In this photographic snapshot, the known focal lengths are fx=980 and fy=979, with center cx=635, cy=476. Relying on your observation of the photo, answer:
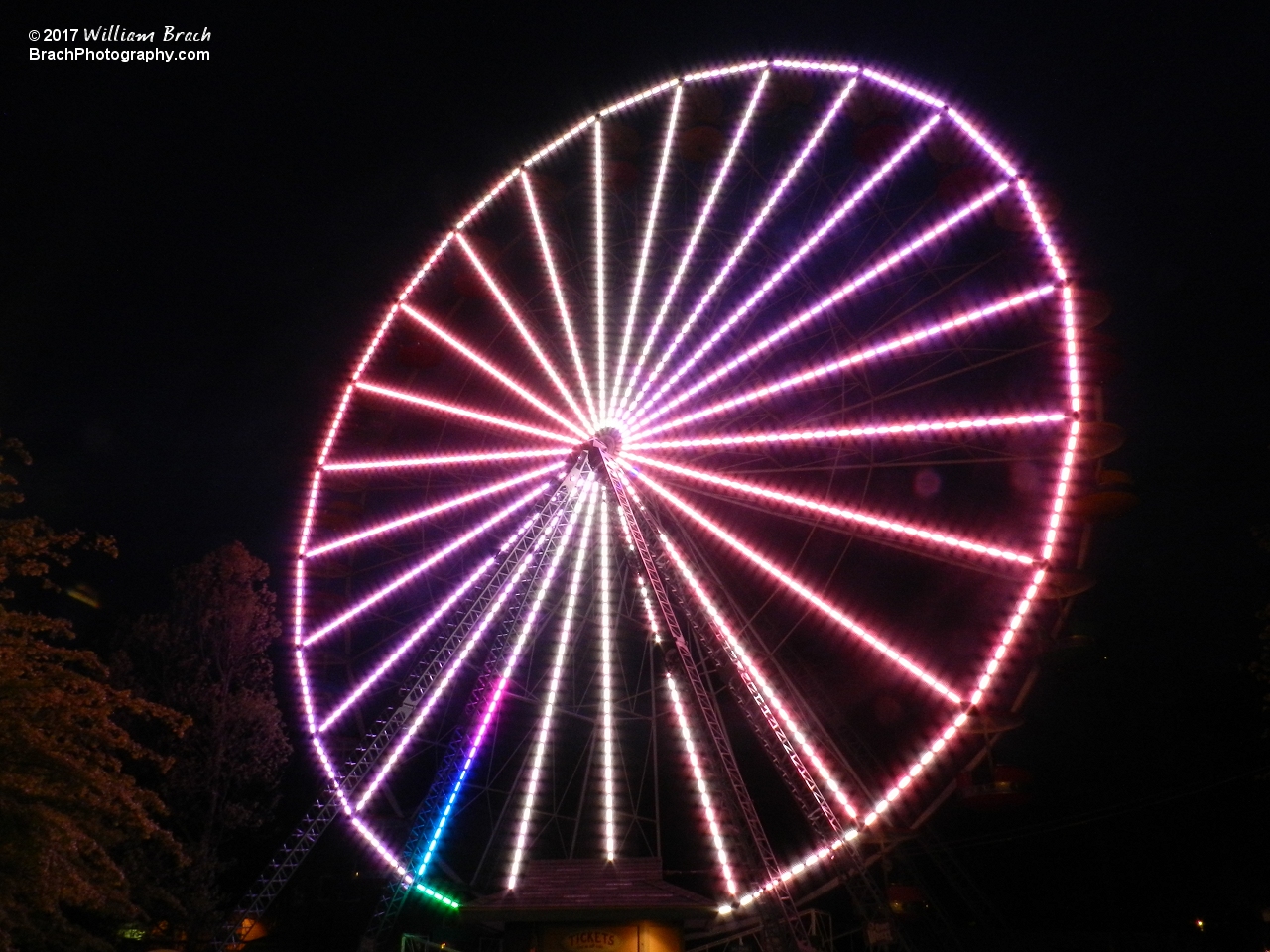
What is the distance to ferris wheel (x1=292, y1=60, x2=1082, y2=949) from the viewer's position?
9.59 m

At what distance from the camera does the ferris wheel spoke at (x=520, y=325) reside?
12.6m

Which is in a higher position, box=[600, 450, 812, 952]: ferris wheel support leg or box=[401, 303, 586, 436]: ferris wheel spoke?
box=[401, 303, 586, 436]: ferris wheel spoke

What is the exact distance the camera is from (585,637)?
11617 mm

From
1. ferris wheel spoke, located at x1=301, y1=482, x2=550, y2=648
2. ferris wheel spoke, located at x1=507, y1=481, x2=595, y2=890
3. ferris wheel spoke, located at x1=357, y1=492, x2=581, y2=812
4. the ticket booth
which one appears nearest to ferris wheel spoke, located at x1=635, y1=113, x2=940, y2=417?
ferris wheel spoke, located at x1=301, y1=482, x2=550, y2=648

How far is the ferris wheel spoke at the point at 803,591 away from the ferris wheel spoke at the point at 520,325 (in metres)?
1.29

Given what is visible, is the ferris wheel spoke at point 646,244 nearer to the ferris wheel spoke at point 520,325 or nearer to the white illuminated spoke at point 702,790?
the ferris wheel spoke at point 520,325

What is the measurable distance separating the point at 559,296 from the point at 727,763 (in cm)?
657

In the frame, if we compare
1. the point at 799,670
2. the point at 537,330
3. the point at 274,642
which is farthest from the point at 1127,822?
the point at 274,642

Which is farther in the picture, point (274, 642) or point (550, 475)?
point (274, 642)

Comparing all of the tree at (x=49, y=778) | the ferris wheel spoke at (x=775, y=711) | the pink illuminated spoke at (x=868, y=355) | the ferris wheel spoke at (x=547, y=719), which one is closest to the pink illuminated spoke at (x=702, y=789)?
the ferris wheel spoke at (x=775, y=711)

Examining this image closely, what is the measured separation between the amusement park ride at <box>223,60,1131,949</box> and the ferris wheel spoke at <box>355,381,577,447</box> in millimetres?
46

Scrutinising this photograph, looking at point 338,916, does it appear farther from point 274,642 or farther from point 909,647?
point 909,647

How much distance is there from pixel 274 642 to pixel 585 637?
263 inches

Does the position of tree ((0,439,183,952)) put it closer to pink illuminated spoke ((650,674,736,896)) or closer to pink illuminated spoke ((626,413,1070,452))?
pink illuminated spoke ((650,674,736,896))
